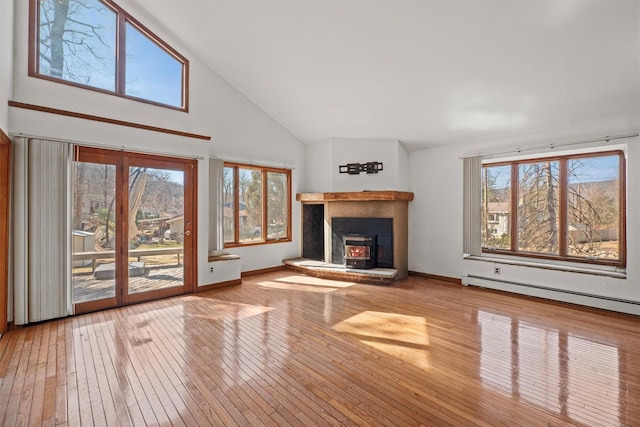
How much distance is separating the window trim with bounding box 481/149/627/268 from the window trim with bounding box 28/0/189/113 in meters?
5.44

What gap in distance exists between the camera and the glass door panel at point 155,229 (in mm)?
4148

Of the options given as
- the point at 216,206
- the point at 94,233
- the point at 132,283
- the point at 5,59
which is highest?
the point at 5,59

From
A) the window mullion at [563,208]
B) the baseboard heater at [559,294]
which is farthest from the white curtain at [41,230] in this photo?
the window mullion at [563,208]

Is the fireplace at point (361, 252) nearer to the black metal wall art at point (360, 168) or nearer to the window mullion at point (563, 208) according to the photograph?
the black metal wall art at point (360, 168)

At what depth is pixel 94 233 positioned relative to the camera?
3818 millimetres

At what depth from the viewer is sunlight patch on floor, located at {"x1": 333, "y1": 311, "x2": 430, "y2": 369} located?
271cm

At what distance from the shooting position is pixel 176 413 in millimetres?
1895

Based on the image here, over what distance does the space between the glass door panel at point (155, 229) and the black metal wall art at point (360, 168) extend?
10.1ft

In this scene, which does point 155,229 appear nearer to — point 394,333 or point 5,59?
point 5,59

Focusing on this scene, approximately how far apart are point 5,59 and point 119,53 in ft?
4.67

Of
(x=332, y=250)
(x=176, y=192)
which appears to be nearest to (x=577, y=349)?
(x=332, y=250)

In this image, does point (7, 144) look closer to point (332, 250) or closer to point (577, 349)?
point (332, 250)

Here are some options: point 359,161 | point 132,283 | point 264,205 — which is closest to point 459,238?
point 359,161

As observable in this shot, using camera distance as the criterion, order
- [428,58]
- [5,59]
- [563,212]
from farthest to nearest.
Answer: [563,212]
[428,58]
[5,59]
